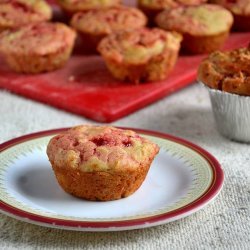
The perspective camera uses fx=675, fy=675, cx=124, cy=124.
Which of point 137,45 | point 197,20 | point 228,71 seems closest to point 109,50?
point 137,45

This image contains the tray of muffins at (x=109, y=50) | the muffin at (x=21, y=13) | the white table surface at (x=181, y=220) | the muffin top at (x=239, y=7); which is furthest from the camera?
the muffin top at (x=239, y=7)

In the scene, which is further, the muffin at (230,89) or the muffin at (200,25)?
the muffin at (200,25)

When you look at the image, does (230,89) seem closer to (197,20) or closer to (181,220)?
(181,220)

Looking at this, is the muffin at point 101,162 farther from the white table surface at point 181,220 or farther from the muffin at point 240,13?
the muffin at point 240,13

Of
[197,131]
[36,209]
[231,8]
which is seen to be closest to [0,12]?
[231,8]

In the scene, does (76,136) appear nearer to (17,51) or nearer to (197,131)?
(197,131)

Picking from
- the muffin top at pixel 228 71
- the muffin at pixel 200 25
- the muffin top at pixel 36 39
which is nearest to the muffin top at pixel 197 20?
the muffin at pixel 200 25

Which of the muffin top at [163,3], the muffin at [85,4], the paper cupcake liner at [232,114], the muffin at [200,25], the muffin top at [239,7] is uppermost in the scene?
the paper cupcake liner at [232,114]
